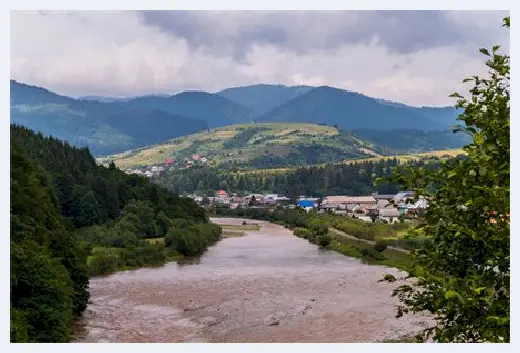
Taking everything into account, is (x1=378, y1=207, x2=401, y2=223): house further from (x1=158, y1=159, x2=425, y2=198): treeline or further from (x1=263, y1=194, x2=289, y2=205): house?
(x1=263, y1=194, x2=289, y2=205): house

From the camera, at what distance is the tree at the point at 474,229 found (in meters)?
6.12

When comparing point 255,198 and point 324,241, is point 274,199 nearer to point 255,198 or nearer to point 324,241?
point 255,198

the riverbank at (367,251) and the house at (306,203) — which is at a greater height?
the house at (306,203)

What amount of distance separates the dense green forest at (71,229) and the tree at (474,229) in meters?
9.14

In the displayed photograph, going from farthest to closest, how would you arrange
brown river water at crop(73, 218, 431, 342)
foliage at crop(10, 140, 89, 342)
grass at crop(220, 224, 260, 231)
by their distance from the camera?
grass at crop(220, 224, 260, 231) → brown river water at crop(73, 218, 431, 342) → foliage at crop(10, 140, 89, 342)

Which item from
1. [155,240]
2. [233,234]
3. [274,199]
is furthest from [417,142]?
[155,240]

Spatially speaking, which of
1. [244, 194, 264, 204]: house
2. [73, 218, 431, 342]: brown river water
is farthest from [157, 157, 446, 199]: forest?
[73, 218, 431, 342]: brown river water

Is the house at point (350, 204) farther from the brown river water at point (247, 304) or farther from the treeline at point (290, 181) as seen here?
the brown river water at point (247, 304)

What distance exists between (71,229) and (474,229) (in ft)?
94.5

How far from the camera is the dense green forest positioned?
1792 cm

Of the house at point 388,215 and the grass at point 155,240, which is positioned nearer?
the grass at point 155,240

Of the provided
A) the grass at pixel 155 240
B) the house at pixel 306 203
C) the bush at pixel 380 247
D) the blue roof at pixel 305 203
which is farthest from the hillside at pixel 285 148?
the bush at pixel 380 247

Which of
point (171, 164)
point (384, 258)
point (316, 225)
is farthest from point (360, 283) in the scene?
point (171, 164)

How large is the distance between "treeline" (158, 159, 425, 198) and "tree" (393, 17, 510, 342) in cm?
8853
